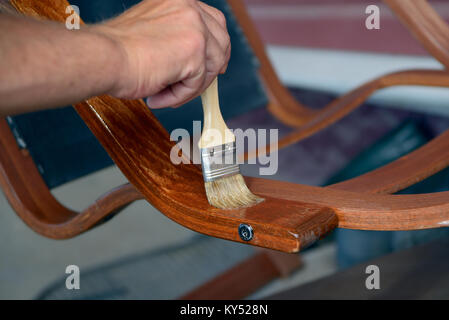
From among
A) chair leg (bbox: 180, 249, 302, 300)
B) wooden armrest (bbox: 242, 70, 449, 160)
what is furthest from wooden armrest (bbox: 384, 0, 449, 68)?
chair leg (bbox: 180, 249, 302, 300)

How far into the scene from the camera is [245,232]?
0.48 m

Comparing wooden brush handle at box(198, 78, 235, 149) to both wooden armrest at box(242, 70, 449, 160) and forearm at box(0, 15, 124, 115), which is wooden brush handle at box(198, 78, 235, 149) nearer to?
forearm at box(0, 15, 124, 115)

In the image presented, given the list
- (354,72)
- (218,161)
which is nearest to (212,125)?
(218,161)

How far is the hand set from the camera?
0.42 m

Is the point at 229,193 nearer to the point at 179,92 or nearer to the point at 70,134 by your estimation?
the point at 179,92

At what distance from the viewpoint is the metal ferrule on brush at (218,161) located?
52cm

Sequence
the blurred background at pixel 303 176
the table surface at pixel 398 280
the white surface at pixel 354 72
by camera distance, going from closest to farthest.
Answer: the table surface at pixel 398 280 → the blurred background at pixel 303 176 → the white surface at pixel 354 72

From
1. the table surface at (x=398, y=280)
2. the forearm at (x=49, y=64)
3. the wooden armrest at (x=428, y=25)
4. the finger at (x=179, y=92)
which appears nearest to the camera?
the forearm at (x=49, y=64)

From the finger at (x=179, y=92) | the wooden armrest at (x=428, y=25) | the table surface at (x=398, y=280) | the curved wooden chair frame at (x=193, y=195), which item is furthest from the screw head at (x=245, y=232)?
the wooden armrest at (x=428, y=25)

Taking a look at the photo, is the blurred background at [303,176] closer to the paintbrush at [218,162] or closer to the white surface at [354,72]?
the white surface at [354,72]

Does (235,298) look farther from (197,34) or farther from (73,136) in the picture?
(197,34)

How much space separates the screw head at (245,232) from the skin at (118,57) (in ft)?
0.41

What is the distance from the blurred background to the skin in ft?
1.51

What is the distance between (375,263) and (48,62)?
65cm
